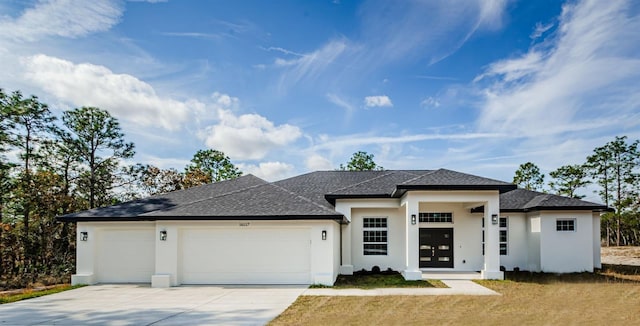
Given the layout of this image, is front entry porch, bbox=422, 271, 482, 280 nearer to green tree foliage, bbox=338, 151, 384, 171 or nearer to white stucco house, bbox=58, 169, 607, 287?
white stucco house, bbox=58, 169, 607, 287

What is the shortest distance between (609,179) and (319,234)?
34.9 meters

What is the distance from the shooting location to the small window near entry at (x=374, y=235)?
17391 mm

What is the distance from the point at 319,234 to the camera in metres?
13.9

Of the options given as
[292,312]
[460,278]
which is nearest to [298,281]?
[292,312]

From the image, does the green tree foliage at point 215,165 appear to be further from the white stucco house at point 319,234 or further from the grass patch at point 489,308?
the grass patch at point 489,308

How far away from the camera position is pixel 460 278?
15289 millimetres

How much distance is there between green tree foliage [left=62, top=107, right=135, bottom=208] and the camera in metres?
24.7

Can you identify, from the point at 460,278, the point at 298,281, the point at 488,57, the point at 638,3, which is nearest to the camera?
the point at 638,3

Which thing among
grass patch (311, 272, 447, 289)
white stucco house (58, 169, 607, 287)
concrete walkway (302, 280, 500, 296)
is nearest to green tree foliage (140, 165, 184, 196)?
white stucco house (58, 169, 607, 287)

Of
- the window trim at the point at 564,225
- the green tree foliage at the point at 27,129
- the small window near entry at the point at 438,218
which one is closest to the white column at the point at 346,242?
the small window near entry at the point at 438,218

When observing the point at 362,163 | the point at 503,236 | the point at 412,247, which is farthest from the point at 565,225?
the point at 362,163

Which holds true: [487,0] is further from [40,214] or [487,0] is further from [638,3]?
[40,214]

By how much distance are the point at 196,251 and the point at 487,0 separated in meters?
12.7

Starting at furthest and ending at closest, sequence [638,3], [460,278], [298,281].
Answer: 1. [460,278]
2. [298,281]
3. [638,3]
